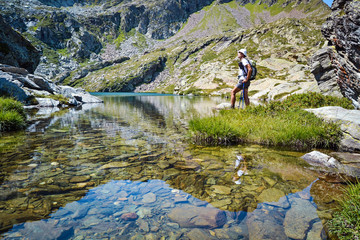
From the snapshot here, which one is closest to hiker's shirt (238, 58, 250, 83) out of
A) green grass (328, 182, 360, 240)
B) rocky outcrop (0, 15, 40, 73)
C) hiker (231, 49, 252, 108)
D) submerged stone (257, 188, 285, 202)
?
hiker (231, 49, 252, 108)

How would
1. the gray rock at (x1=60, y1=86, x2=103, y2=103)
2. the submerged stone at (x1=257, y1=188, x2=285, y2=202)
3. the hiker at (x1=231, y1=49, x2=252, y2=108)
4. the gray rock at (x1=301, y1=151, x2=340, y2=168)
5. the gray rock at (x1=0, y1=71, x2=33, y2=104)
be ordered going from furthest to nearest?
the gray rock at (x1=60, y1=86, x2=103, y2=103)
the gray rock at (x1=0, y1=71, x2=33, y2=104)
the hiker at (x1=231, y1=49, x2=252, y2=108)
the gray rock at (x1=301, y1=151, x2=340, y2=168)
the submerged stone at (x1=257, y1=188, x2=285, y2=202)

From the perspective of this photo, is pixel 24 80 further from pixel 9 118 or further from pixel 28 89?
pixel 9 118

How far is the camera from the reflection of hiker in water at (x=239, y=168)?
208 inches

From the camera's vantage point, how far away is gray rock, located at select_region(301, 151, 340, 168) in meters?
6.01

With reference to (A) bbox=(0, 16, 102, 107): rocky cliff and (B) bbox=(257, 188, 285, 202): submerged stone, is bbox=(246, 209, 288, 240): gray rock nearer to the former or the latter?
(B) bbox=(257, 188, 285, 202): submerged stone

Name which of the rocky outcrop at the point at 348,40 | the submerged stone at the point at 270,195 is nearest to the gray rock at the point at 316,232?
the submerged stone at the point at 270,195

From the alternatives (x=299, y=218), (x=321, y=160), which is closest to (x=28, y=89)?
(x=321, y=160)

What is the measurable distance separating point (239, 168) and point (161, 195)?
2843mm

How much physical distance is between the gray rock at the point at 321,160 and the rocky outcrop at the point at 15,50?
50.2 meters

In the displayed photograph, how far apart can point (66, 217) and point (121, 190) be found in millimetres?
1327

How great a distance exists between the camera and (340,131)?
8.48 metres

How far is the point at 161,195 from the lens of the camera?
14.8ft

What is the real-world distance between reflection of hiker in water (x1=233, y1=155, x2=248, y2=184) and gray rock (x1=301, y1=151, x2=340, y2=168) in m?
2.21

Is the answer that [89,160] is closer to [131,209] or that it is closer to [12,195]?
[12,195]
